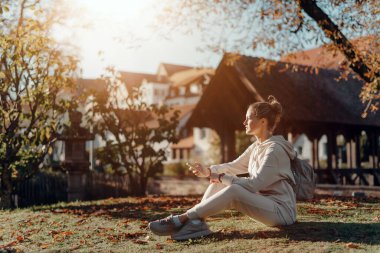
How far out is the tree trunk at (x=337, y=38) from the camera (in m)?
11.4

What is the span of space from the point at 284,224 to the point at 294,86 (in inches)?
558

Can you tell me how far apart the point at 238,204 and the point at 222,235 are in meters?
0.56

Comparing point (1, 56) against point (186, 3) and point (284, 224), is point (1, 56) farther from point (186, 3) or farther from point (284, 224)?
point (284, 224)

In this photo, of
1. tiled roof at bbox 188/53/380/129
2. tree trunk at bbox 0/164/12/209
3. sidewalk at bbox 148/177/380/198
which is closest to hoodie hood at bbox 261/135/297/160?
sidewalk at bbox 148/177/380/198

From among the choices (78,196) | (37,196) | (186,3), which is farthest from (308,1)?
(37,196)

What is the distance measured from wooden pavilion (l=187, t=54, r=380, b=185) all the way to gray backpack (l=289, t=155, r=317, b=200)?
11.7 metres

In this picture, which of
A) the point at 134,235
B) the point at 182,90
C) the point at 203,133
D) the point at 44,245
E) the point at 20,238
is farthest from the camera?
the point at 182,90

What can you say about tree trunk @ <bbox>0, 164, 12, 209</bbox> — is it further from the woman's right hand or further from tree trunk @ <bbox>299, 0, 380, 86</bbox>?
tree trunk @ <bbox>299, 0, 380, 86</bbox>

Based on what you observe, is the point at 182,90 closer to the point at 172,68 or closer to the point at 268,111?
the point at 172,68

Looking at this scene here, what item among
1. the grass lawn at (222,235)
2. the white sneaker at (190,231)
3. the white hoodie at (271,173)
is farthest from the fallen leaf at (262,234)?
the white sneaker at (190,231)

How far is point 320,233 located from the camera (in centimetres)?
550

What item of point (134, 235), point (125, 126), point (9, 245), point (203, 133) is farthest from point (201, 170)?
point (203, 133)

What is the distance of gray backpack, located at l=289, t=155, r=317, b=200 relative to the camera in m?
5.52

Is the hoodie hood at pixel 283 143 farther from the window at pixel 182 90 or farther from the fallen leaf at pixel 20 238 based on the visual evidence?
the window at pixel 182 90
